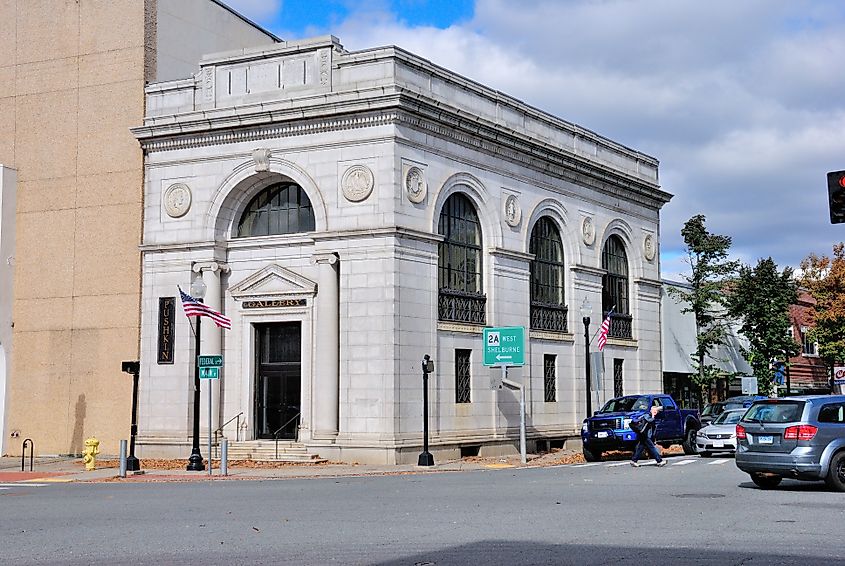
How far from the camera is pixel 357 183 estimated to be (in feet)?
108

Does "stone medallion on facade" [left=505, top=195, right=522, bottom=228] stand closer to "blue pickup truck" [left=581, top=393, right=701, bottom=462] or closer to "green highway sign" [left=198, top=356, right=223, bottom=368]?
"blue pickup truck" [left=581, top=393, right=701, bottom=462]

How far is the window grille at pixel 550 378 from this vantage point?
1578 inches

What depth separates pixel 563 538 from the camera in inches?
535

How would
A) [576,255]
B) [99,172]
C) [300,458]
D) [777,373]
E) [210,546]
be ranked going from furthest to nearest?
[777,373]
[576,255]
[99,172]
[300,458]
[210,546]

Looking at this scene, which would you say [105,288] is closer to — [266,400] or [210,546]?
[266,400]

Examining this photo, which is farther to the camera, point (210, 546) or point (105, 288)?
point (105, 288)

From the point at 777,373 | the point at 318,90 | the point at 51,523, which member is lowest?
the point at 51,523

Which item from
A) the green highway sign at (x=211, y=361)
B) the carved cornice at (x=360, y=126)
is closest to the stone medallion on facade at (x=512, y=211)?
the carved cornice at (x=360, y=126)

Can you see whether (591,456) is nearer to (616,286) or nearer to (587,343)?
(587,343)

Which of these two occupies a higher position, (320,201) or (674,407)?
(320,201)

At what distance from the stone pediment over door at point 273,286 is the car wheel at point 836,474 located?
17780 millimetres

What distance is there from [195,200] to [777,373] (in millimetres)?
29926

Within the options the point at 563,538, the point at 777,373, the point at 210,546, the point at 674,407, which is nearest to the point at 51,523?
the point at 210,546

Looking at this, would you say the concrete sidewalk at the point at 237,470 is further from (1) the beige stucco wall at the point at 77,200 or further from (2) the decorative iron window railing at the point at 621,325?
(2) the decorative iron window railing at the point at 621,325
